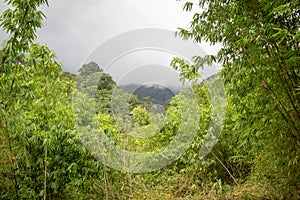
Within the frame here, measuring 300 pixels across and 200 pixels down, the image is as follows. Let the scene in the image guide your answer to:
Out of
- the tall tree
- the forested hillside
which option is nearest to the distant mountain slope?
the forested hillside

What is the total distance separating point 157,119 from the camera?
4.91 metres

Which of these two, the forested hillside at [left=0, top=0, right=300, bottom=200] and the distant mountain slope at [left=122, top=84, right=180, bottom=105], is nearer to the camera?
the forested hillside at [left=0, top=0, right=300, bottom=200]

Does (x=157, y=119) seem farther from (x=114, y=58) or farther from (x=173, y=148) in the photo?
(x=114, y=58)

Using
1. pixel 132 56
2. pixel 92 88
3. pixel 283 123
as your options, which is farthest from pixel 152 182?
pixel 283 123

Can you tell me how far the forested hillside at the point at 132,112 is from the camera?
1.95 metres

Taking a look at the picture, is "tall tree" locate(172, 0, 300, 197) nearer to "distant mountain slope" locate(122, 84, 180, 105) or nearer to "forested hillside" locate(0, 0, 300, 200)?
"forested hillside" locate(0, 0, 300, 200)

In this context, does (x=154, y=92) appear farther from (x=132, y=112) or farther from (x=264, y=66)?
(x=264, y=66)

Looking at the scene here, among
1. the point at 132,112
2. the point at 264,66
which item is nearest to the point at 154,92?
the point at 132,112

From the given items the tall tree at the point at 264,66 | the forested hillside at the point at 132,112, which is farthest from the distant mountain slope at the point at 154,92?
the tall tree at the point at 264,66

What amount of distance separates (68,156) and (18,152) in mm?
521

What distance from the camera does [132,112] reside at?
13.8 ft

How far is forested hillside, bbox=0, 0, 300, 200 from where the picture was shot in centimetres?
195

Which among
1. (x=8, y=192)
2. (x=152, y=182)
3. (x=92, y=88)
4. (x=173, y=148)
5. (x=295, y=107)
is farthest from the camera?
(x=173, y=148)

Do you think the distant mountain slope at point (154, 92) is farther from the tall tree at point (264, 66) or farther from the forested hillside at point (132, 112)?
the tall tree at point (264, 66)
